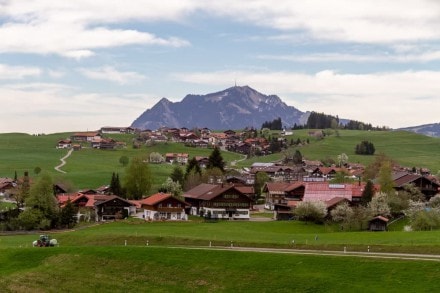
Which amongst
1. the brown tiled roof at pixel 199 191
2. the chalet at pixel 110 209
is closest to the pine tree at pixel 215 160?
the brown tiled roof at pixel 199 191

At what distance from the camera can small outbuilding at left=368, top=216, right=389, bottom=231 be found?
318 feet

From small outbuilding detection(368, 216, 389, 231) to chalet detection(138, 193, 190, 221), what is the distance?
3758 centimetres

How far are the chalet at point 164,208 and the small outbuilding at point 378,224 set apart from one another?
123ft

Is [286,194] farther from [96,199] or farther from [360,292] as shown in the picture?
[360,292]

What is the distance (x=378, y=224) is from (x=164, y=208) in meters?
41.0

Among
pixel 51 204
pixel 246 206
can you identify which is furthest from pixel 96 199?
pixel 246 206

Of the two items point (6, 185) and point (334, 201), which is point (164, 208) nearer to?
point (334, 201)

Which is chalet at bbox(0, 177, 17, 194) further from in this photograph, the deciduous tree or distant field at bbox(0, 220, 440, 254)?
distant field at bbox(0, 220, 440, 254)

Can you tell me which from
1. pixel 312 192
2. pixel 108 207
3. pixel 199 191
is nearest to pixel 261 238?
pixel 312 192

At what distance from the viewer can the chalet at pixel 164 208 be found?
11756cm

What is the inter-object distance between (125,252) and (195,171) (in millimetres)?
97339

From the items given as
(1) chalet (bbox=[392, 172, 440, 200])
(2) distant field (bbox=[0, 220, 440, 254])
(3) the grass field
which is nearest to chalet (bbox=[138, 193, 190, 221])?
(2) distant field (bbox=[0, 220, 440, 254])

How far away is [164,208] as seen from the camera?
118m

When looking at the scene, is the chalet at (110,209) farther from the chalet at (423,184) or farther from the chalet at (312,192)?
the chalet at (423,184)
